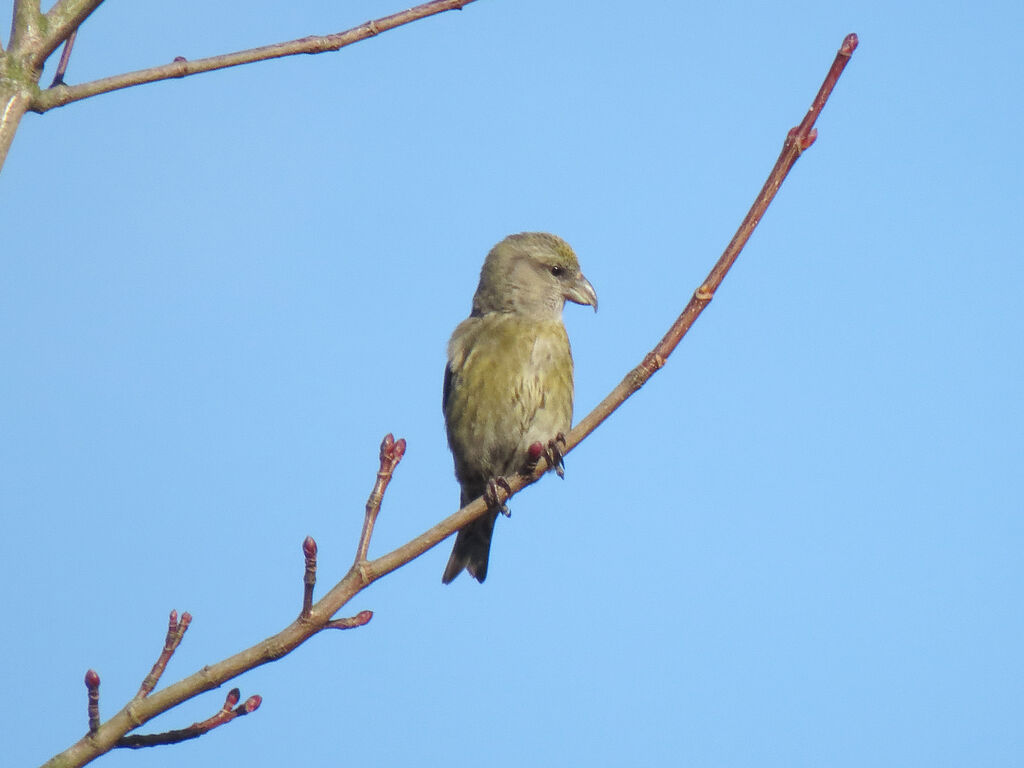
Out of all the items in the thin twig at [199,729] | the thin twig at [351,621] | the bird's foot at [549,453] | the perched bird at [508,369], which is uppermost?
the perched bird at [508,369]

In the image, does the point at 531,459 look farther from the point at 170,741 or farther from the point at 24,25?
the point at 24,25

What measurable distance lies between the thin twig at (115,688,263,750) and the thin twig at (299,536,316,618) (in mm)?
374

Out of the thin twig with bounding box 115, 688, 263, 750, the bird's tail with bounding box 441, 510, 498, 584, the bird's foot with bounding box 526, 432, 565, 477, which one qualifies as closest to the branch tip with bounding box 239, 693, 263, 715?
the thin twig with bounding box 115, 688, 263, 750

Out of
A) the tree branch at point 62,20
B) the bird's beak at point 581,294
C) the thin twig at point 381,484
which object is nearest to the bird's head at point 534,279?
the bird's beak at point 581,294

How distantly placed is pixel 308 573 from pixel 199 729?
44cm

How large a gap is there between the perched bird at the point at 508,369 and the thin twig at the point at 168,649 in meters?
3.03

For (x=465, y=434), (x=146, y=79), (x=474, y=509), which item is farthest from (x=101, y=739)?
(x=465, y=434)

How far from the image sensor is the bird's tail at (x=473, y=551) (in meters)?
6.53

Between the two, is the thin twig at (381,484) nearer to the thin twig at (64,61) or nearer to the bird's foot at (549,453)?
the bird's foot at (549,453)

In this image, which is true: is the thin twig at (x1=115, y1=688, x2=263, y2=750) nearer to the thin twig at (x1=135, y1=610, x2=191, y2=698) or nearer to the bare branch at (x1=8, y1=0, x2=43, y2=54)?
the thin twig at (x1=135, y1=610, x2=191, y2=698)

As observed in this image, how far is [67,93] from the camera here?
2537mm

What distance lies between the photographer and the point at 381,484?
2.90 meters

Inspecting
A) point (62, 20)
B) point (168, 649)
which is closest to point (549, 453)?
point (168, 649)

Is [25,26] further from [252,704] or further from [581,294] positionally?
[581,294]
